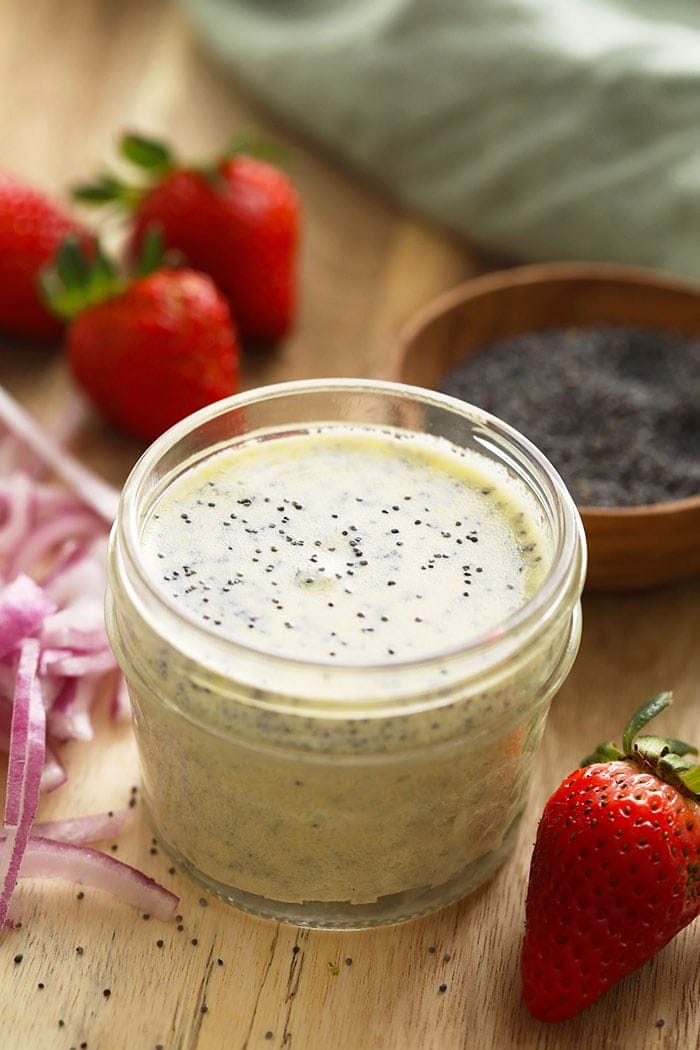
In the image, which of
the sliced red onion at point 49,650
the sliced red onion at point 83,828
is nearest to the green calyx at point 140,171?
the sliced red onion at point 49,650

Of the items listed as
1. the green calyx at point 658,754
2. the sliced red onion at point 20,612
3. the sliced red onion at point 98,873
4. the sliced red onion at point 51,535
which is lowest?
the sliced red onion at point 51,535

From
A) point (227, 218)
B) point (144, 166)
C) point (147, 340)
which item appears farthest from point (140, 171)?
point (147, 340)

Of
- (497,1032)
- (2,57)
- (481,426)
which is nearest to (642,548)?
(481,426)

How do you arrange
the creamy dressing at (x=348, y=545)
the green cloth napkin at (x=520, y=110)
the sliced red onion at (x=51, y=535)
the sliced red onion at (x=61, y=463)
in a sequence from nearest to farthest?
1. the creamy dressing at (x=348, y=545)
2. the sliced red onion at (x=51, y=535)
3. the sliced red onion at (x=61, y=463)
4. the green cloth napkin at (x=520, y=110)

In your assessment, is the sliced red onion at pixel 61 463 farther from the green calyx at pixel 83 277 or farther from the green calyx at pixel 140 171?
the green calyx at pixel 140 171

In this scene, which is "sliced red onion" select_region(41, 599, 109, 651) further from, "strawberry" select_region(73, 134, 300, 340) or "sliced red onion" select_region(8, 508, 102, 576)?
"strawberry" select_region(73, 134, 300, 340)

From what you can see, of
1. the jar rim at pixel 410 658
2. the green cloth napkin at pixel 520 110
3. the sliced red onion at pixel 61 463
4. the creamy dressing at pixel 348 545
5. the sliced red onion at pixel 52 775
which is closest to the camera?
the jar rim at pixel 410 658

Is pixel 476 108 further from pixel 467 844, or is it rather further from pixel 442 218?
pixel 467 844

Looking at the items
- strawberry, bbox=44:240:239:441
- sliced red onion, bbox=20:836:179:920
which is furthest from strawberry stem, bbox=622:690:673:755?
strawberry, bbox=44:240:239:441
